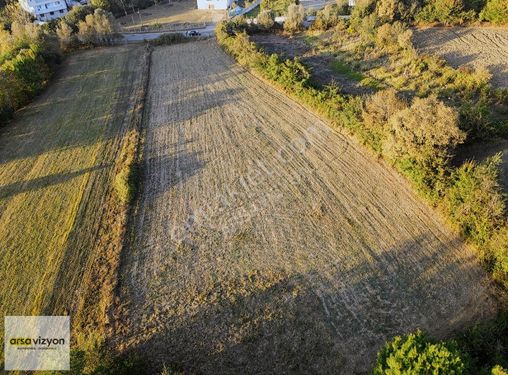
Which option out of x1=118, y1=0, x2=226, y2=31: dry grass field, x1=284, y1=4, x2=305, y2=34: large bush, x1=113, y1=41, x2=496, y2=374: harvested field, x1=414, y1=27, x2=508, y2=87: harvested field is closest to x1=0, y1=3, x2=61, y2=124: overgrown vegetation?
x1=113, y1=41, x2=496, y2=374: harvested field

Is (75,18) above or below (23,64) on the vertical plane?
above

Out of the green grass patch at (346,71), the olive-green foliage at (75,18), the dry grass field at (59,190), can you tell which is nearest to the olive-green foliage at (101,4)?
the olive-green foliage at (75,18)

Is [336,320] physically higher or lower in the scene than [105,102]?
lower

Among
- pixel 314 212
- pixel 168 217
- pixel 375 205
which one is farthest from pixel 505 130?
pixel 168 217

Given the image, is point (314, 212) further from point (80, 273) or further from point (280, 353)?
point (80, 273)

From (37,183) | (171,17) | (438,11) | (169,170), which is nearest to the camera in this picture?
(37,183)

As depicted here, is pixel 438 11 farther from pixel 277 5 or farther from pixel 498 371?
pixel 498 371

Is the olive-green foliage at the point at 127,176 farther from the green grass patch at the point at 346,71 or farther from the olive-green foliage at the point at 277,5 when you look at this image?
the olive-green foliage at the point at 277,5

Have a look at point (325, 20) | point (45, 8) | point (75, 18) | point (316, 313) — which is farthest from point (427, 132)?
point (45, 8)
